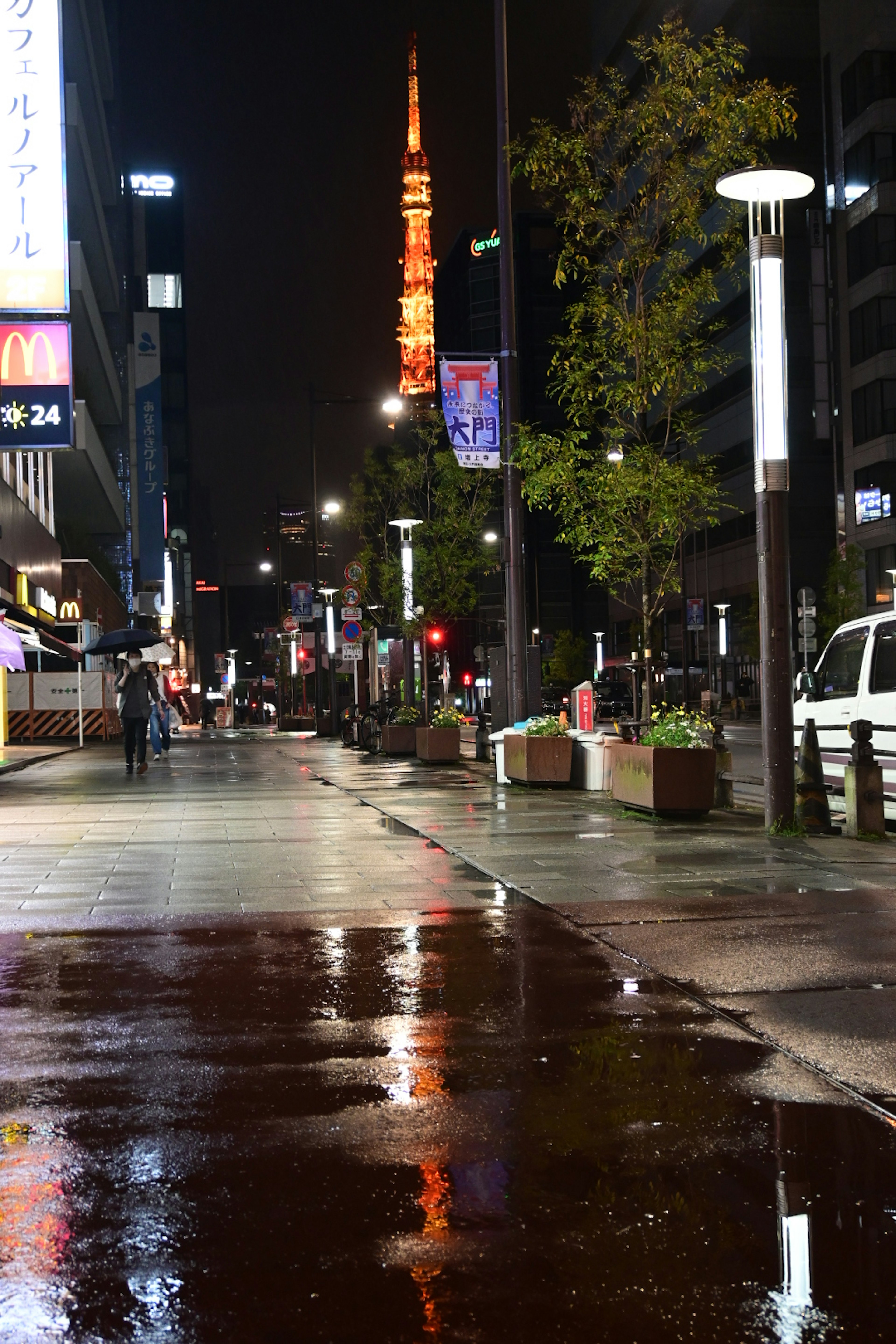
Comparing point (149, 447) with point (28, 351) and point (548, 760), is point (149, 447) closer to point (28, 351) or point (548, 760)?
point (28, 351)

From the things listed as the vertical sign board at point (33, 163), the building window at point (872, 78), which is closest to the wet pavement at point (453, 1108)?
the vertical sign board at point (33, 163)

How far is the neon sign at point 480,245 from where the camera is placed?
127812mm

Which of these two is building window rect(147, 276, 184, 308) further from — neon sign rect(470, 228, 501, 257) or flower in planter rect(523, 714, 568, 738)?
flower in planter rect(523, 714, 568, 738)

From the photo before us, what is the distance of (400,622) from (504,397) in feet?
52.9

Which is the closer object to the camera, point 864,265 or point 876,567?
point 864,265

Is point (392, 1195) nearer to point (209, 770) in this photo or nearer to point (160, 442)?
point (209, 770)

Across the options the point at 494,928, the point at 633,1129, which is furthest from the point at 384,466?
the point at 633,1129

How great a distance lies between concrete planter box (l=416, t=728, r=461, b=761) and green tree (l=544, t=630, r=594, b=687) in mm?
84364

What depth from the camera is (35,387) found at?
1092 inches

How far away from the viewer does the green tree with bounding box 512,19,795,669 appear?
1593cm

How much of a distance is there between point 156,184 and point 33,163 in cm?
15269

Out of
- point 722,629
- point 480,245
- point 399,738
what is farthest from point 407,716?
point 480,245

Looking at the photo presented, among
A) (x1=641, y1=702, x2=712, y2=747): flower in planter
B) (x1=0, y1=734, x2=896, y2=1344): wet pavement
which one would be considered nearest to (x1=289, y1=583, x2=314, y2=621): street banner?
(x1=641, y1=702, x2=712, y2=747): flower in planter

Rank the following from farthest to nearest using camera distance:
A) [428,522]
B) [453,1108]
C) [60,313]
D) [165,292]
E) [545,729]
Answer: [165,292]
[428,522]
[60,313]
[545,729]
[453,1108]
